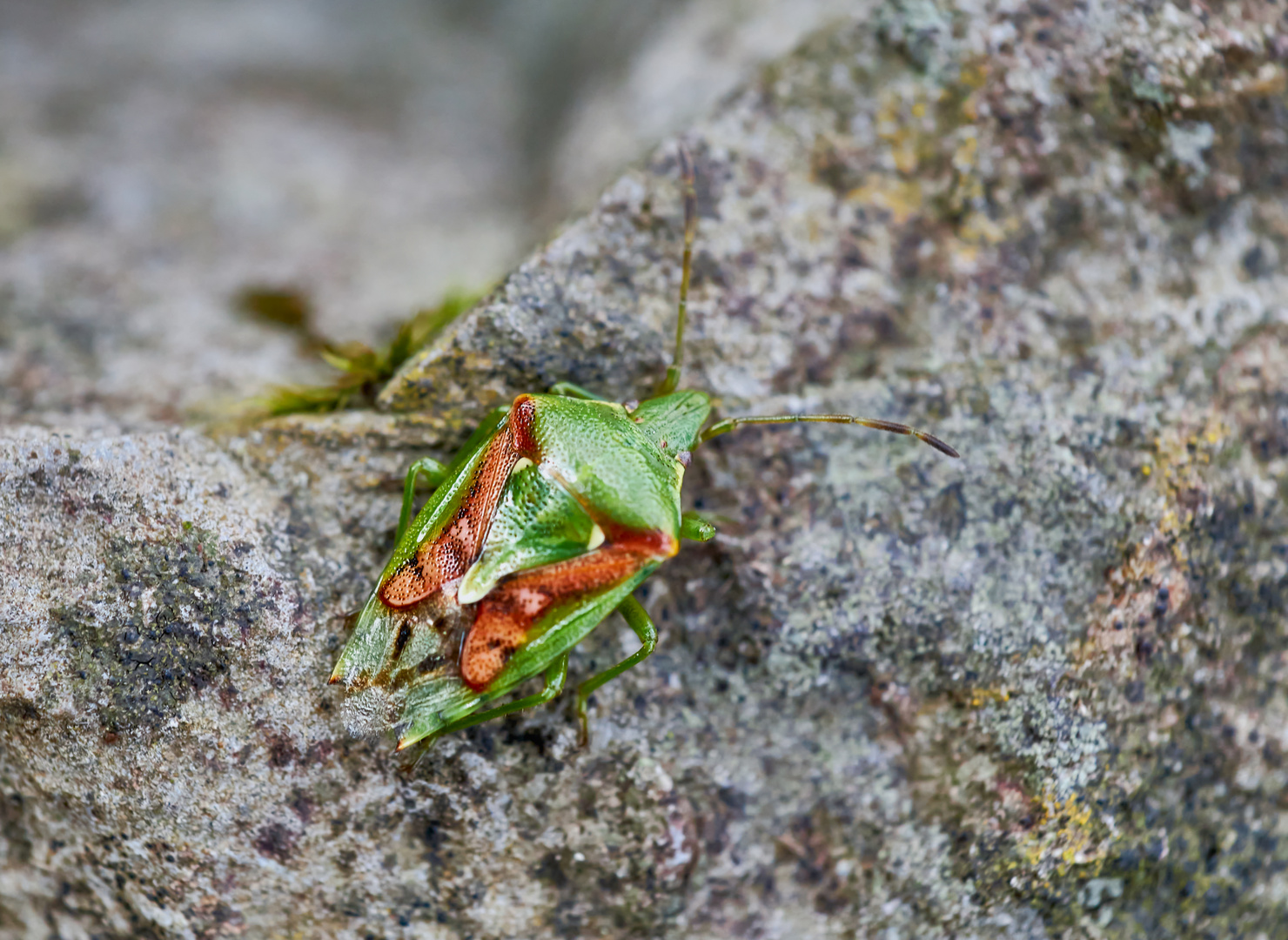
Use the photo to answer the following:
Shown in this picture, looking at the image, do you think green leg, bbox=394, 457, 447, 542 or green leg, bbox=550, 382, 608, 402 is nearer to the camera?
green leg, bbox=394, 457, 447, 542

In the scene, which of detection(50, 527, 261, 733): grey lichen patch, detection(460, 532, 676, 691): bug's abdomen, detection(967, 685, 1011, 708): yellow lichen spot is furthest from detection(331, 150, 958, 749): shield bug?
detection(967, 685, 1011, 708): yellow lichen spot

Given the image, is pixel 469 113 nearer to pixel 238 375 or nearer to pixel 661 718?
pixel 238 375

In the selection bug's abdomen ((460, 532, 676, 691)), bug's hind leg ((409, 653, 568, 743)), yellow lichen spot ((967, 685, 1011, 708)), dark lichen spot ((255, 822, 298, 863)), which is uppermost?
bug's abdomen ((460, 532, 676, 691))

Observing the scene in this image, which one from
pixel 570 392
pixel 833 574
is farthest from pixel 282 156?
pixel 833 574

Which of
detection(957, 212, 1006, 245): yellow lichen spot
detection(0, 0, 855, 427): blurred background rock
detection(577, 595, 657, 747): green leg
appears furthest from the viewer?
detection(0, 0, 855, 427): blurred background rock

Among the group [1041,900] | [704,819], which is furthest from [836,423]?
[1041,900]

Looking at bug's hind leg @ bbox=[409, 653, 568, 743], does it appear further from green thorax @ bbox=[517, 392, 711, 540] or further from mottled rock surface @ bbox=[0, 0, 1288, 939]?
green thorax @ bbox=[517, 392, 711, 540]

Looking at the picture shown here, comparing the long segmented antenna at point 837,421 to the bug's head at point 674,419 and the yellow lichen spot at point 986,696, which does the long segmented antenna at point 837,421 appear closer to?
the bug's head at point 674,419
